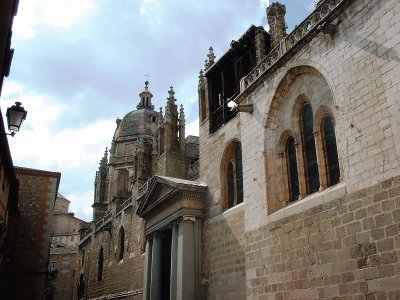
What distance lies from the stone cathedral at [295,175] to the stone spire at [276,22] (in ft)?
0.10

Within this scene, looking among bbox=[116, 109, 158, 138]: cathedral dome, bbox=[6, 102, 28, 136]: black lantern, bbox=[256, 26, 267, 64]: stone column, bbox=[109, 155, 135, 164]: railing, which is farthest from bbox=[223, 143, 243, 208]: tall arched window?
bbox=[116, 109, 158, 138]: cathedral dome

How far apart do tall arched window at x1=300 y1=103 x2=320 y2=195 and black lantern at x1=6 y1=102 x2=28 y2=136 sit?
5.84 meters

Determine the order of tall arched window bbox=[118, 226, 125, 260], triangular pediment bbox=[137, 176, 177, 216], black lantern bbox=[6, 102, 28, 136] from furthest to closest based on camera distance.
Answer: tall arched window bbox=[118, 226, 125, 260]
triangular pediment bbox=[137, 176, 177, 216]
black lantern bbox=[6, 102, 28, 136]

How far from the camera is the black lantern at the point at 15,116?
6.51 m

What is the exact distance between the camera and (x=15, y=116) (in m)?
6.54

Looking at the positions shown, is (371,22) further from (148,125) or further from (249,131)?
(148,125)

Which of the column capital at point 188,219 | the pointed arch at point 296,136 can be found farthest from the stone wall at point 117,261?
the pointed arch at point 296,136

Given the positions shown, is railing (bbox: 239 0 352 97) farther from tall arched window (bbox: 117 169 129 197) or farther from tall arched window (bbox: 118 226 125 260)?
tall arched window (bbox: 117 169 129 197)

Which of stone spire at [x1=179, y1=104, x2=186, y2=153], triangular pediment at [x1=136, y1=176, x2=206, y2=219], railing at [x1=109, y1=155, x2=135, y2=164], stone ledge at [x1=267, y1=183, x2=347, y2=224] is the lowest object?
stone ledge at [x1=267, y1=183, x2=347, y2=224]

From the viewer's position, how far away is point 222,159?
13.2 meters

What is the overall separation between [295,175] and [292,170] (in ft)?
0.54

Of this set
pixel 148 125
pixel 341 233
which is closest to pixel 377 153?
pixel 341 233

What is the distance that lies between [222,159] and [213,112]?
89.8 inches

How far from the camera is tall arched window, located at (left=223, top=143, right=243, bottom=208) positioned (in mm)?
12280
